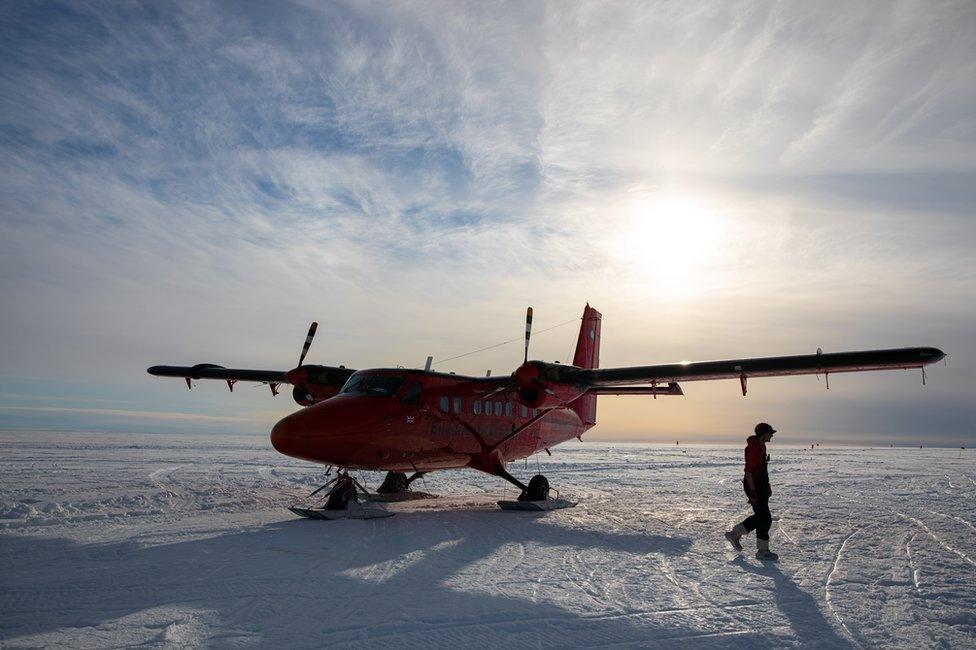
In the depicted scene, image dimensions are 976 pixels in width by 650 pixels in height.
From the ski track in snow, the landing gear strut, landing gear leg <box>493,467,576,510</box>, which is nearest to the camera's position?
the ski track in snow

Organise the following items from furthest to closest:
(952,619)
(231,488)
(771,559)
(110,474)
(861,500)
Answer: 1. (110,474)
2. (231,488)
3. (861,500)
4. (771,559)
5. (952,619)

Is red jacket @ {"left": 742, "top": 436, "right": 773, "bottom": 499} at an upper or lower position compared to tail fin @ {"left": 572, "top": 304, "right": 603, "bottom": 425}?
lower

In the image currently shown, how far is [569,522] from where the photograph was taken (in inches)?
485

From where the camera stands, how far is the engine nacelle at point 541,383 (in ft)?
45.7

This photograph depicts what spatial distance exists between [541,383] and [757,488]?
233 inches

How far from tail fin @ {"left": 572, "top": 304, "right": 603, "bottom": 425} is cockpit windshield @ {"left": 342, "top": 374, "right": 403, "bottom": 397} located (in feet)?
27.8

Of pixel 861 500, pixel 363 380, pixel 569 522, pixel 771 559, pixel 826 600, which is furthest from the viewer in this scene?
pixel 861 500

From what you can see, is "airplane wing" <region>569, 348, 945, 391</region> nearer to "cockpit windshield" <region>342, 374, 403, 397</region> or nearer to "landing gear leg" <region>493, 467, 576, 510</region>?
"landing gear leg" <region>493, 467, 576, 510</region>

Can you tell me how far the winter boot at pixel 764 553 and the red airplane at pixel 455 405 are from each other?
564cm

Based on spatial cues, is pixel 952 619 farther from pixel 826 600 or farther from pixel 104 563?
pixel 104 563

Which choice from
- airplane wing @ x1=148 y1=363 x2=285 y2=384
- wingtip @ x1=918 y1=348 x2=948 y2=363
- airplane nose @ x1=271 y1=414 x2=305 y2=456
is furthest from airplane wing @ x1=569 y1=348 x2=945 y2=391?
airplane wing @ x1=148 y1=363 x2=285 y2=384

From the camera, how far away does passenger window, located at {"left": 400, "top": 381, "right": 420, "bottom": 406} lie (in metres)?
13.6

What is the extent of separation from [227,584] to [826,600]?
6.33 meters

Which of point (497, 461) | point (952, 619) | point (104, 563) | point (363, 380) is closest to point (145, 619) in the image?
point (104, 563)
